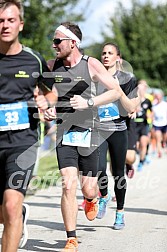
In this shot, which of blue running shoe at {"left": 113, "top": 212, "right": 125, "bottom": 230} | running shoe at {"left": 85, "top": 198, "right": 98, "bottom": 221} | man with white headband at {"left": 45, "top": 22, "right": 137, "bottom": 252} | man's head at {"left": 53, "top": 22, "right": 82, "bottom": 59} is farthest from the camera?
blue running shoe at {"left": 113, "top": 212, "right": 125, "bottom": 230}

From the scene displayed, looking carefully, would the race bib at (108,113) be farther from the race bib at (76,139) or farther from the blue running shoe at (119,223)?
the race bib at (76,139)

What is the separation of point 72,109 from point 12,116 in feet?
5.08

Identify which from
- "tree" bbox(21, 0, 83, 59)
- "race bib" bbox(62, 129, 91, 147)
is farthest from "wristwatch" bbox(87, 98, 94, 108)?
"tree" bbox(21, 0, 83, 59)

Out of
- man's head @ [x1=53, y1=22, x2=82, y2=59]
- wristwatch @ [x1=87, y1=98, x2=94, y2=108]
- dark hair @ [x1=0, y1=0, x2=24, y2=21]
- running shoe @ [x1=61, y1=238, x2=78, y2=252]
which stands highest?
dark hair @ [x1=0, y1=0, x2=24, y2=21]

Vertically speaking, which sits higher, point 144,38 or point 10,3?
point 10,3

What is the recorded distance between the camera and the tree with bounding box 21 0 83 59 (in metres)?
17.5

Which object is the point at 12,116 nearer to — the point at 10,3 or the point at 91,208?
the point at 10,3

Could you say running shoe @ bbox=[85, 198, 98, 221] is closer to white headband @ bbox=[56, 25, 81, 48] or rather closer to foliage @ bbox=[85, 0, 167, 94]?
white headband @ bbox=[56, 25, 81, 48]

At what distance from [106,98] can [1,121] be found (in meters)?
1.53

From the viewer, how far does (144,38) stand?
52031mm

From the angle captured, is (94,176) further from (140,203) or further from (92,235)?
(140,203)

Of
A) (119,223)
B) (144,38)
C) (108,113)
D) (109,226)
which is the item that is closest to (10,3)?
(108,113)

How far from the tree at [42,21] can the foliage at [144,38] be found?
3233cm

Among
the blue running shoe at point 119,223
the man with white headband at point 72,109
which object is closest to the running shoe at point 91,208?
the man with white headband at point 72,109
